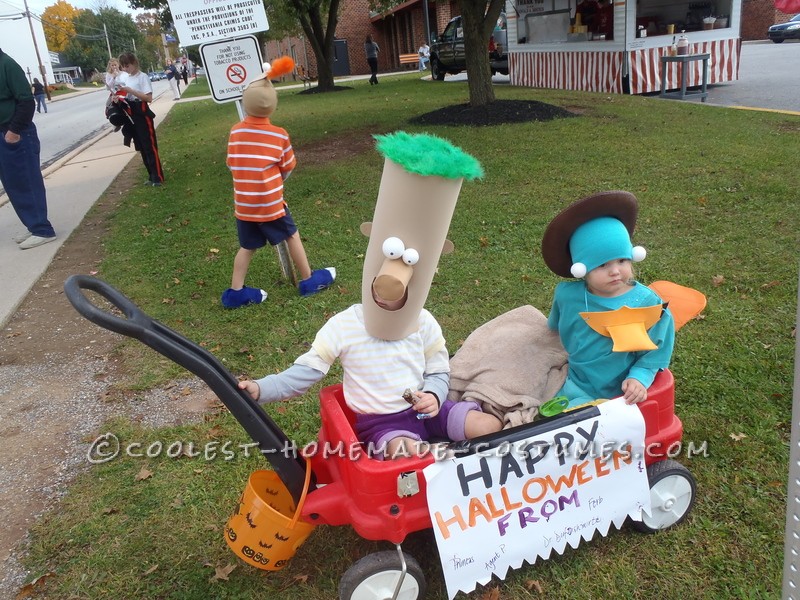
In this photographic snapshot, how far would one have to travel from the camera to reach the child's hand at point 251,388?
2.24 meters

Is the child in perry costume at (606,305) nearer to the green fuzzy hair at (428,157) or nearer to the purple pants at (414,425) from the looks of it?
the purple pants at (414,425)

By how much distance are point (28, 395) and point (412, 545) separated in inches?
107

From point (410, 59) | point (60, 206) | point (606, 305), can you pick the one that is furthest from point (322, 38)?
point (606, 305)

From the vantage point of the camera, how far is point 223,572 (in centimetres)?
244

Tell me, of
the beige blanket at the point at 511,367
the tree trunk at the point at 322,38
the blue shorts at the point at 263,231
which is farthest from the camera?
the tree trunk at the point at 322,38

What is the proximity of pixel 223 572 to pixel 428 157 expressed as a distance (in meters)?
1.73

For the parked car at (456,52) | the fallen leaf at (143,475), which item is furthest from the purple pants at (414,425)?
the parked car at (456,52)

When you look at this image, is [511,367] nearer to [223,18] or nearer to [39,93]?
[223,18]

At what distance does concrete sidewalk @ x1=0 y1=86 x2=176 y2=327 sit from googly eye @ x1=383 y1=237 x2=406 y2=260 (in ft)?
14.0

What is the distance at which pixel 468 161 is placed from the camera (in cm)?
198

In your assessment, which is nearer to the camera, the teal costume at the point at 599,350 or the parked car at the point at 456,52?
the teal costume at the point at 599,350

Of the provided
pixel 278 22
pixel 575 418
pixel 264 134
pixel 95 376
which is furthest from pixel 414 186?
pixel 278 22

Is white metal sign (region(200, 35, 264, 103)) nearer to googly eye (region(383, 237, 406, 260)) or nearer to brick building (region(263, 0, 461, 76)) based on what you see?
googly eye (region(383, 237, 406, 260))

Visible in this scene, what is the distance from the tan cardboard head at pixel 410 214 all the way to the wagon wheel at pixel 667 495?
1.12 m
